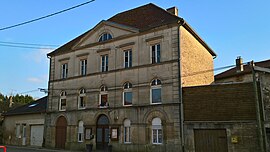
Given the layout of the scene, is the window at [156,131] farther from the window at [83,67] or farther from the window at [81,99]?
the window at [83,67]

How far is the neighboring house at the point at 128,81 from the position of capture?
20.9 metres

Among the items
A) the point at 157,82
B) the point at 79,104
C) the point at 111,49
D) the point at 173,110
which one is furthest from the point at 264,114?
the point at 79,104

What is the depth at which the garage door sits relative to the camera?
28.8 m

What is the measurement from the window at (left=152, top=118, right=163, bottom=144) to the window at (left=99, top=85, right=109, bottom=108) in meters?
5.00

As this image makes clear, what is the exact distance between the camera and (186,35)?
74.0 feet

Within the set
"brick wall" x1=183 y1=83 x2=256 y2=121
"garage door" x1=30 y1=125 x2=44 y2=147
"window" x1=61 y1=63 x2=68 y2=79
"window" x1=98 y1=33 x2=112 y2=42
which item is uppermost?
"window" x1=98 y1=33 x2=112 y2=42

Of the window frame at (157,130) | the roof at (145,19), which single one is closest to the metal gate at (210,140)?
the window frame at (157,130)

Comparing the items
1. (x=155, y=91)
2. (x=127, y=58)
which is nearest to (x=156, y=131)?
(x=155, y=91)

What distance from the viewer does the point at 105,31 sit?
84.9 feet

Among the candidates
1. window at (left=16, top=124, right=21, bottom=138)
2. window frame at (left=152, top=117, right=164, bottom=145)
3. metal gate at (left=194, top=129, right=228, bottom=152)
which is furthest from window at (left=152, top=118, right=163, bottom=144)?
window at (left=16, top=124, right=21, bottom=138)

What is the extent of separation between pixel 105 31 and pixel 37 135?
13.4 meters

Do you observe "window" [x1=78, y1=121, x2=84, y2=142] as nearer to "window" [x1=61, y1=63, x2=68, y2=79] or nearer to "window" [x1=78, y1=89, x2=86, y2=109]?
"window" [x1=78, y1=89, x2=86, y2=109]

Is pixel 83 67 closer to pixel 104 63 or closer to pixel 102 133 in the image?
pixel 104 63

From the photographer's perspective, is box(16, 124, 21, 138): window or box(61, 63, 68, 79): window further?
box(16, 124, 21, 138): window
